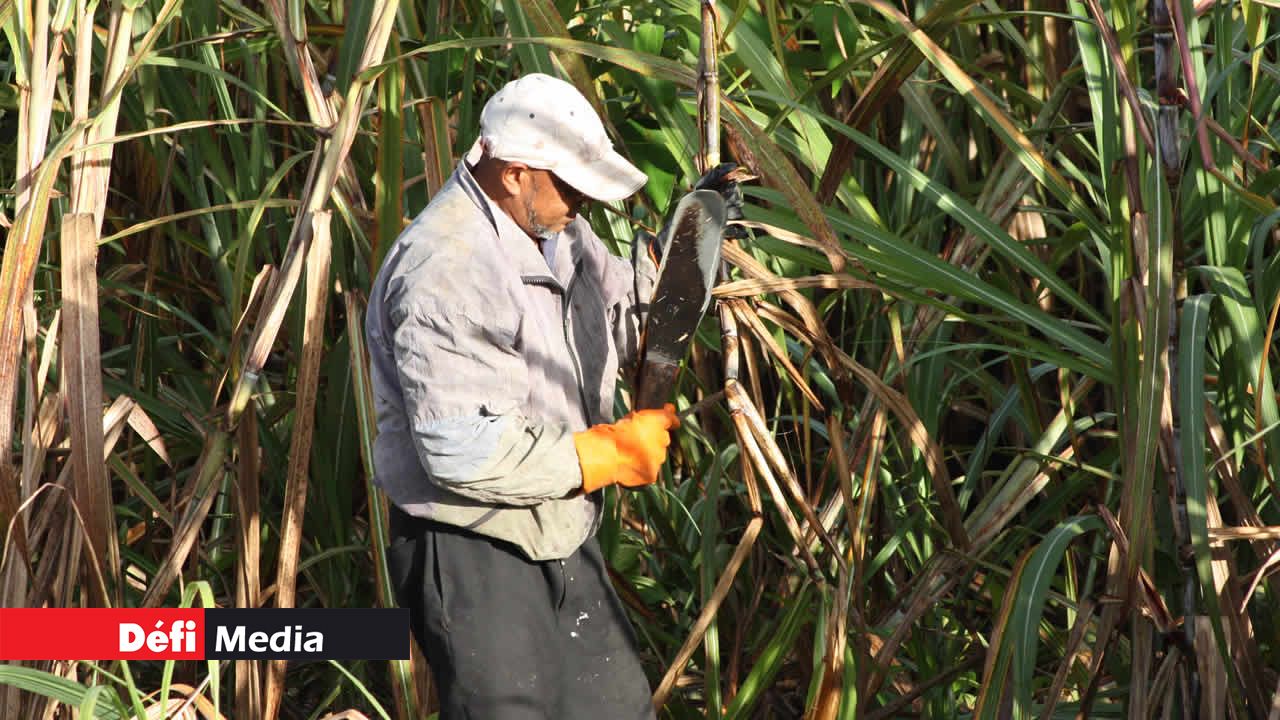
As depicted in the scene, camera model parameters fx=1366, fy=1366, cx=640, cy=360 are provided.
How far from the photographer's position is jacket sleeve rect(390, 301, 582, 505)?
1439mm

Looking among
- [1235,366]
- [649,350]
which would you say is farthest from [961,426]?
[649,350]

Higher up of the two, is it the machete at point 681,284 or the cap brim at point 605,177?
the cap brim at point 605,177

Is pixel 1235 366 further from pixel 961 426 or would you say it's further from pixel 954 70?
pixel 961 426

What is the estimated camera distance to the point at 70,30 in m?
1.92

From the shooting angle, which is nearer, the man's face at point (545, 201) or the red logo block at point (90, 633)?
the man's face at point (545, 201)

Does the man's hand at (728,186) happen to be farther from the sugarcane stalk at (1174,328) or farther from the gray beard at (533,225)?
the sugarcane stalk at (1174,328)

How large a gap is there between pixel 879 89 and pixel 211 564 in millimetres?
1194

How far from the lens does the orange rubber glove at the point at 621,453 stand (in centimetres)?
150

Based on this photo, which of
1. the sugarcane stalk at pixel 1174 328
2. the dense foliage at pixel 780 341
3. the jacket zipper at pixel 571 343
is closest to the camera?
the sugarcane stalk at pixel 1174 328

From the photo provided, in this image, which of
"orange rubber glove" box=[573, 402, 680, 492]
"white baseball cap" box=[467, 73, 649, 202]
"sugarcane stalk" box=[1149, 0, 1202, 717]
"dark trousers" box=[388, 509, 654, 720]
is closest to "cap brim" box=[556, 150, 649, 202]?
"white baseball cap" box=[467, 73, 649, 202]

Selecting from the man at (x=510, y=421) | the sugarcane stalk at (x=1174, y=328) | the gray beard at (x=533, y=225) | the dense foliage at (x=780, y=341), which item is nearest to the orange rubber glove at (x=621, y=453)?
the man at (x=510, y=421)

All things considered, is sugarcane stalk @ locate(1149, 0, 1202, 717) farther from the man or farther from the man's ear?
the man's ear

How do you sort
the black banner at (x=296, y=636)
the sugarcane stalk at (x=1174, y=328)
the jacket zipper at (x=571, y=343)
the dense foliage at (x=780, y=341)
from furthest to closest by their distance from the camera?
the black banner at (x=296, y=636) → the jacket zipper at (x=571, y=343) → the dense foliage at (x=780, y=341) → the sugarcane stalk at (x=1174, y=328)

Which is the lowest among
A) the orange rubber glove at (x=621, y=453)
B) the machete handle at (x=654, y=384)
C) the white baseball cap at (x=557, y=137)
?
the orange rubber glove at (x=621, y=453)
